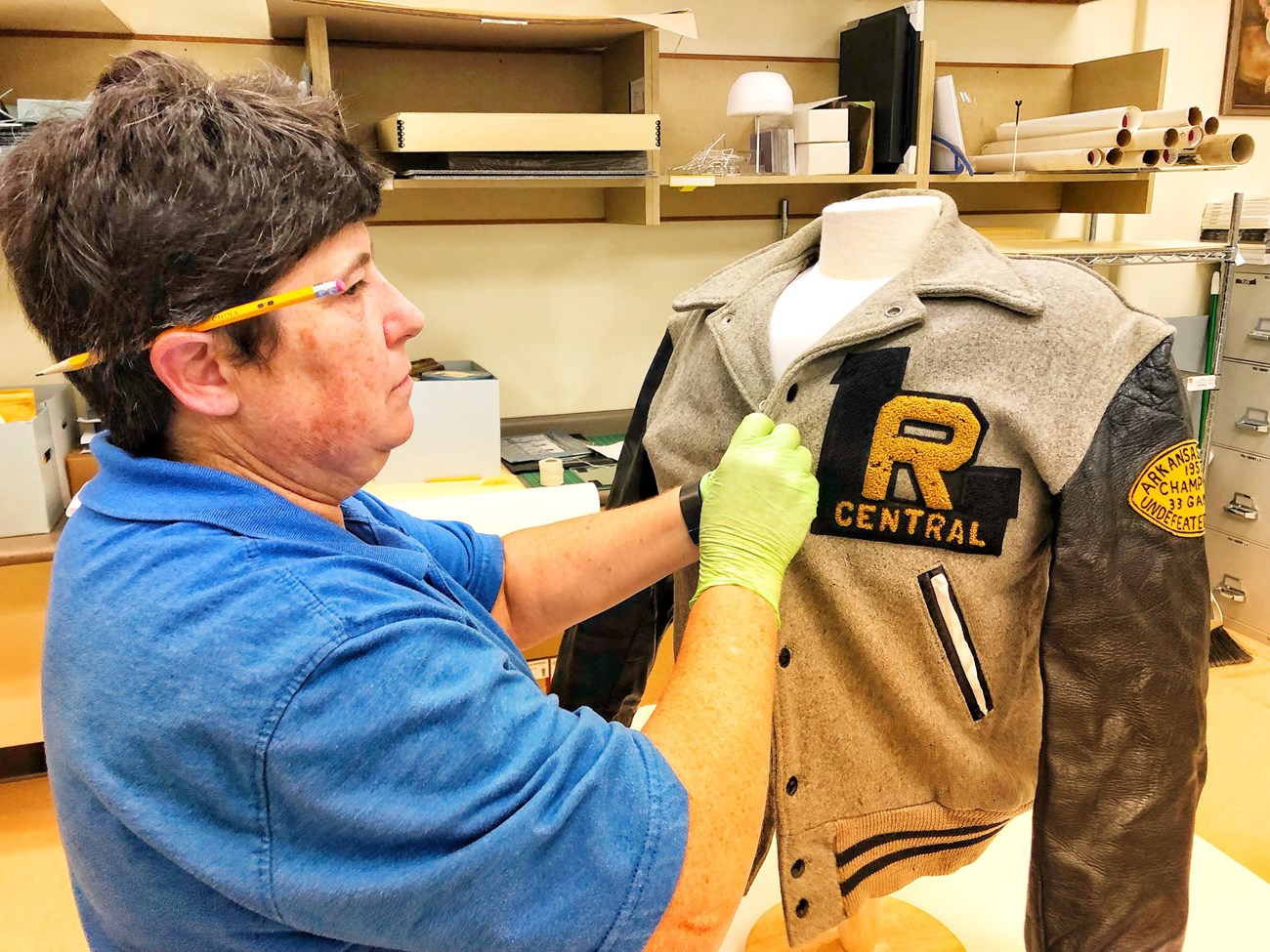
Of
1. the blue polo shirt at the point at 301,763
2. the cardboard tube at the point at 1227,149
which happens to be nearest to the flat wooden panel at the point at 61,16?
the blue polo shirt at the point at 301,763

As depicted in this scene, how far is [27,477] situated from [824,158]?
206 centimetres

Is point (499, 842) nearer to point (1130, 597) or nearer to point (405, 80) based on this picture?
point (1130, 597)

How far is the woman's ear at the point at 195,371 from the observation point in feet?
2.67

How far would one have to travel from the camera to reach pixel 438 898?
764mm

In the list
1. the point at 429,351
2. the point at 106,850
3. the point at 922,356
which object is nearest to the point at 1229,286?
the point at 429,351

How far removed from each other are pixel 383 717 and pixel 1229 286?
11.3 feet

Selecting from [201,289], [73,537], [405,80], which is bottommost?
[73,537]

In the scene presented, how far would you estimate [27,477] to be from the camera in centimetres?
218

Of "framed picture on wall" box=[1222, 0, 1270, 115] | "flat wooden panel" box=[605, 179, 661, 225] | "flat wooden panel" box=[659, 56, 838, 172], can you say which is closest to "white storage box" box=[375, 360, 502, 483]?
"flat wooden panel" box=[605, 179, 661, 225]

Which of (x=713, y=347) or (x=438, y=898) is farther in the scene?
(x=713, y=347)

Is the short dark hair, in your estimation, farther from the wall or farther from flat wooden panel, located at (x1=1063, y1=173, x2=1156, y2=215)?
flat wooden panel, located at (x1=1063, y1=173, x2=1156, y2=215)

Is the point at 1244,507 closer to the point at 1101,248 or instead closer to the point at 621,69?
the point at 1101,248

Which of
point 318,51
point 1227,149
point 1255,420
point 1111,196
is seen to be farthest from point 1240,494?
point 318,51

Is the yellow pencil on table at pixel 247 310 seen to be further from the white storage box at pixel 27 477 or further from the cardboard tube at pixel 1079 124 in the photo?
the cardboard tube at pixel 1079 124
